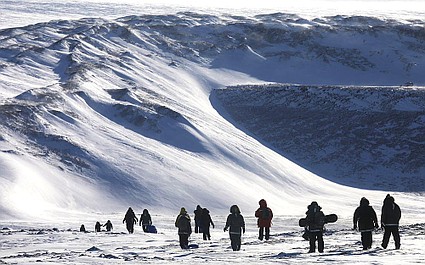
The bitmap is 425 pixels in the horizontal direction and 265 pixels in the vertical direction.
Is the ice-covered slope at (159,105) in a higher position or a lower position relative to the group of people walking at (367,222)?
higher

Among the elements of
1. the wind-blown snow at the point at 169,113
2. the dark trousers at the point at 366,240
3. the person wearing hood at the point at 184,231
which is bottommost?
the dark trousers at the point at 366,240

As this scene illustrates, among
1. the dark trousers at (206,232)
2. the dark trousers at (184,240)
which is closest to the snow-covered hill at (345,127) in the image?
the dark trousers at (206,232)

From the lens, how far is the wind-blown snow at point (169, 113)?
6512 cm

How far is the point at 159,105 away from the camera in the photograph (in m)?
103

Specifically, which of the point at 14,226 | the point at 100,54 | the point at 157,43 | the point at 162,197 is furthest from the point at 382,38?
the point at 14,226

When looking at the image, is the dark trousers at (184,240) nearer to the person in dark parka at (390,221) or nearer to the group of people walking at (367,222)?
the group of people walking at (367,222)

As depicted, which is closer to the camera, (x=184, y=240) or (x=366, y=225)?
(x=366, y=225)

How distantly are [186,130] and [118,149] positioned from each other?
14756 mm

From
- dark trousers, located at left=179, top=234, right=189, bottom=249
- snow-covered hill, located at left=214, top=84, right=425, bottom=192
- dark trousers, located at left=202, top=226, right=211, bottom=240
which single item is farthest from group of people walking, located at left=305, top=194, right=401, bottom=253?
snow-covered hill, located at left=214, top=84, right=425, bottom=192

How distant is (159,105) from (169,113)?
3.44 m

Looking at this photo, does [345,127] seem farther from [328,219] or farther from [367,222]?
[367,222]

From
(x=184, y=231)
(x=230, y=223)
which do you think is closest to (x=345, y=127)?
(x=184, y=231)

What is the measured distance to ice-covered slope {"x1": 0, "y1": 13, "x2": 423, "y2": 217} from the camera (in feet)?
230

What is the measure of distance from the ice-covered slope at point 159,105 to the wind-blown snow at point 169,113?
0.87 feet
